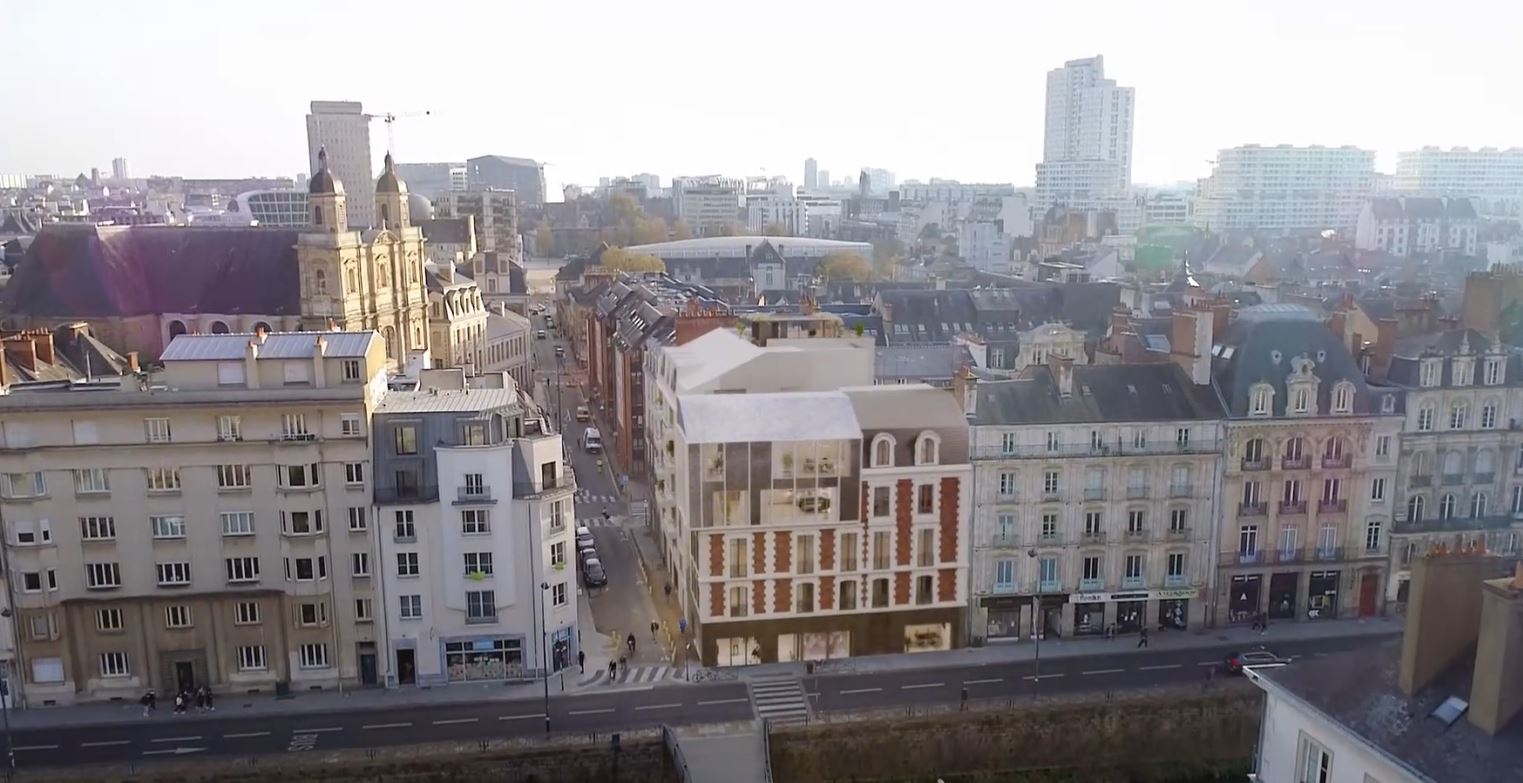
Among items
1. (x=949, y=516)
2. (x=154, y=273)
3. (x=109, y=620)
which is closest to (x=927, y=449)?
(x=949, y=516)

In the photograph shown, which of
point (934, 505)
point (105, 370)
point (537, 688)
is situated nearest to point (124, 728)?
point (537, 688)

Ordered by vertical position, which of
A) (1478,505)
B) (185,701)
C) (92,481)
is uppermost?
(92,481)

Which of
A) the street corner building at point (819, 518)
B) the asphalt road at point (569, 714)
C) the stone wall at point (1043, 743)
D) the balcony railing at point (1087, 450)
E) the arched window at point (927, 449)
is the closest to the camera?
the asphalt road at point (569, 714)

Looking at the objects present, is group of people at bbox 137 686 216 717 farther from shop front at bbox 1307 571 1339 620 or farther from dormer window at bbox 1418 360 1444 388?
dormer window at bbox 1418 360 1444 388

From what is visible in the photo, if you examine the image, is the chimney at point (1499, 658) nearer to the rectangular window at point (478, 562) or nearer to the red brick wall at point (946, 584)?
the red brick wall at point (946, 584)

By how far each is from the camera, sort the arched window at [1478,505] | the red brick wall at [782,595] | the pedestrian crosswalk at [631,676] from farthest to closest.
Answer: the arched window at [1478,505]
the red brick wall at [782,595]
the pedestrian crosswalk at [631,676]

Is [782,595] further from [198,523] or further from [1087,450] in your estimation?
[198,523]

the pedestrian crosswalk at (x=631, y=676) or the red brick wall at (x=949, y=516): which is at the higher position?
the red brick wall at (x=949, y=516)

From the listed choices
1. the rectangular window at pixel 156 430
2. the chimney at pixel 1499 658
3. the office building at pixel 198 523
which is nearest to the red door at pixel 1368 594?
the chimney at pixel 1499 658
